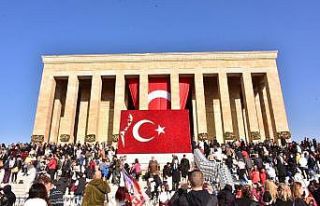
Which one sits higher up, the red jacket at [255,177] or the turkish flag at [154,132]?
the turkish flag at [154,132]

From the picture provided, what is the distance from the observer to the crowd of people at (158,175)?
5.54 m

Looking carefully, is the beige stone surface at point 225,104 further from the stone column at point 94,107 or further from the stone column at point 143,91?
the stone column at point 94,107

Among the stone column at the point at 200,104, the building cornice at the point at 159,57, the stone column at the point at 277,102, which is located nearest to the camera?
the stone column at the point at 277,102

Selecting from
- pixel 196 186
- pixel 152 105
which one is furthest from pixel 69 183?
pixel 152 105

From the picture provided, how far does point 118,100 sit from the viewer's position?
3125 centimetres

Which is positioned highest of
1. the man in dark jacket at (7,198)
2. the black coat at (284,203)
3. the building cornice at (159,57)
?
the building cornice at (159,57)

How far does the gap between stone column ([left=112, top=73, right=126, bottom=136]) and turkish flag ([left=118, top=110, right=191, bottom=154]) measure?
10.3 metres

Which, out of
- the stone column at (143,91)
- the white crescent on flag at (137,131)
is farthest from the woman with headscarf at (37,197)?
the stone column at (143,91)

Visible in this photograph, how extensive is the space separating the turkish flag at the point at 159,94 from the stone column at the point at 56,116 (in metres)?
8.95

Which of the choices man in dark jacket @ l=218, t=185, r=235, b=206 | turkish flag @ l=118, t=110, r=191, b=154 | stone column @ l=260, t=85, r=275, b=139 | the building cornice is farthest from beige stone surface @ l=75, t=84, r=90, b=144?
man in dark jacket @ l=218, t=185, r=235, b=206

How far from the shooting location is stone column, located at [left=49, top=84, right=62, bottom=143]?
1237 inches

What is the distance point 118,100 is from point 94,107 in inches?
88.8

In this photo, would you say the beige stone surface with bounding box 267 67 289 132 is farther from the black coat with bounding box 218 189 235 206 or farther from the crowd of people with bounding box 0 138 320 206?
the black coat with bounding box 218 189 235 206

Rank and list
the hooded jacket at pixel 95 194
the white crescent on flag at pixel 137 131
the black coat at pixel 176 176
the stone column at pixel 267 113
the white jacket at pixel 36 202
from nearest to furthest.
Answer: the white jacket at pixel 36 202 → the hooded jacket at pixel 95 194 → the black coat at pixel 176 176 → the white crescent on flag at pixel 137 131 → the stone column at pixel 267 113
